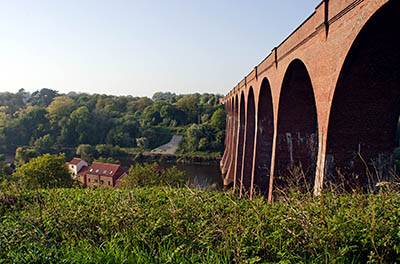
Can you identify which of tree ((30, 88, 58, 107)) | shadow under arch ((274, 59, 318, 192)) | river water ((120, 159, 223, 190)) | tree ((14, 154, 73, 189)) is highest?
tree ((30, 88, 58, 107))

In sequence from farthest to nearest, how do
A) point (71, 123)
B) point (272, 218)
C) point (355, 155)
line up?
point (71, 123)
point (355, 155)
point (272, 218)

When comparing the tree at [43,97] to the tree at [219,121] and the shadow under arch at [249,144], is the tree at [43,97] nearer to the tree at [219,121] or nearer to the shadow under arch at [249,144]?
the tree at [219,121]

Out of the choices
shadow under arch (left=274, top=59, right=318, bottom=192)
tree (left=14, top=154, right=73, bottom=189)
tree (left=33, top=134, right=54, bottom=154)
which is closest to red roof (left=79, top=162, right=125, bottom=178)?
tree (left=14, top=154, right=73, bottom=189)

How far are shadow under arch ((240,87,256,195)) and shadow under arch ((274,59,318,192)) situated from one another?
5.13 meters

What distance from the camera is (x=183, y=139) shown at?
130 ft

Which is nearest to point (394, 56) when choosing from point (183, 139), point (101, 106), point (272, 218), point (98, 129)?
point (272, 218)

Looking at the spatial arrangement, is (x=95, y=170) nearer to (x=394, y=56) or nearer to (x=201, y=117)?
(x=394, y=56)

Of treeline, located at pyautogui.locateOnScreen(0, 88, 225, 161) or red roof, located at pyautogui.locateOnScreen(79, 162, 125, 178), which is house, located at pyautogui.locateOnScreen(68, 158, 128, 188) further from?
treeline, located at pyautogui.locateOnScreen(0, 88, 225, 161)

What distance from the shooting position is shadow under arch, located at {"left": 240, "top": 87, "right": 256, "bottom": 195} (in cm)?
1356

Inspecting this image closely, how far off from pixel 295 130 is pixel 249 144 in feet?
20.4

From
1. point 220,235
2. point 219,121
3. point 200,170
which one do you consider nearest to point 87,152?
point 200,170

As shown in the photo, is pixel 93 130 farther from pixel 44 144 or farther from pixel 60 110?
pixel 60 110

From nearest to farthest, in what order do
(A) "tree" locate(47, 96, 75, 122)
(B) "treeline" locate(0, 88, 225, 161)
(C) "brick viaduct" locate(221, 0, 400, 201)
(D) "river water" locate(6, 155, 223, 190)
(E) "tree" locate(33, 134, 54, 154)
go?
(C) "brick viaduct" locate(221, 0, 400, 201) < (D) "river water" locate(6, 155, 223, 190) < (E) "tree" locate(33, 134, 54, 154) < (B) "treeline" locate(0, 88, 225, 161) < (A) "tree" locate(47, 96, 75, 122)

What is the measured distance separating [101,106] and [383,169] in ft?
178
